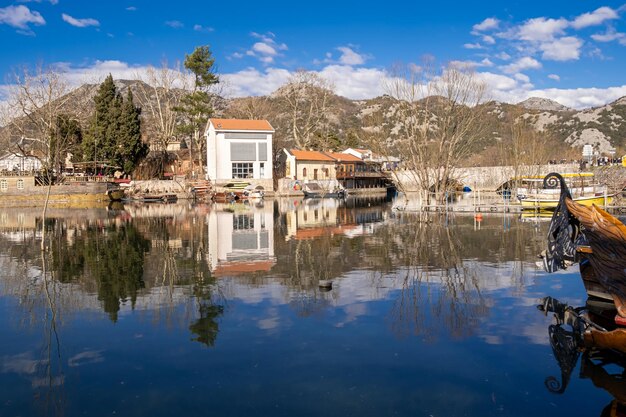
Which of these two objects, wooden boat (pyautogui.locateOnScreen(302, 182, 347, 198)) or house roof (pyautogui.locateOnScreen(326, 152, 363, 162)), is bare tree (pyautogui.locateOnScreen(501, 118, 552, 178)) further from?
house roof (pyautogui.locateOnScreen(326, 152, 363, 162))

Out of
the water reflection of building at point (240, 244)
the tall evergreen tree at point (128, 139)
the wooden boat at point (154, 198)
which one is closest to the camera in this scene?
the water reflection of building at point (240, 244)

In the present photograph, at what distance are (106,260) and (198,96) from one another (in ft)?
156

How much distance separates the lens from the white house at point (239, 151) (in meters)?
58.5

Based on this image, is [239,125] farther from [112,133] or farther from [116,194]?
[116,194]

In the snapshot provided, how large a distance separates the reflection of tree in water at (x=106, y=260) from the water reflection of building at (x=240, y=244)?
2.51 m

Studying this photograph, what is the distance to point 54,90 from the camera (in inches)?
1965

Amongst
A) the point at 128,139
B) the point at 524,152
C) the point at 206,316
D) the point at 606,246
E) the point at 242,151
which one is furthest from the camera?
the point at 242,151

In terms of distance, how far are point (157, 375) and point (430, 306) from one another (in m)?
5.90

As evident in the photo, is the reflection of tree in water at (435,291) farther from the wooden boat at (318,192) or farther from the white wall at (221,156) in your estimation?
the wooden boat at (318,192)

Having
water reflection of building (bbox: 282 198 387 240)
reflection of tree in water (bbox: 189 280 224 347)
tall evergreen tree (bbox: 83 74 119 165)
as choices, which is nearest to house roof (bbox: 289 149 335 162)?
tall evergreen tree (bbox: 83 74 119 165)

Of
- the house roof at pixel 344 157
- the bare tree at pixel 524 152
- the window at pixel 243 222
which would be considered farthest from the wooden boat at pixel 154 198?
the bare tree at pixel 524 152

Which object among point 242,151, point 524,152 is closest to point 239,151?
point 242,151

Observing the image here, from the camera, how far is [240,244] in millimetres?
21094

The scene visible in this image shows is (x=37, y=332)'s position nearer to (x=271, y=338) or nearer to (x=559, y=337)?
(x=271, y=338)
